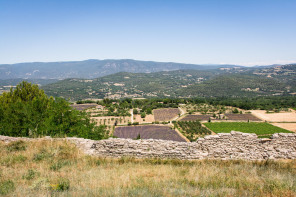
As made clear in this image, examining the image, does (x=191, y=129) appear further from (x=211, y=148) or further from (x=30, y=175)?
(x=30, y=175)

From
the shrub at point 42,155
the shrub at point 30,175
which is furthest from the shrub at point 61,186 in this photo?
the shrub at point 42,155

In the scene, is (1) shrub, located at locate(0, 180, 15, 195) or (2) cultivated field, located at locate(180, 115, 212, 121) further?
(2) cultivated field, located at locate(180, 115, 212, 121)

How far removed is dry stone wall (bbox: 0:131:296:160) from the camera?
10.6m

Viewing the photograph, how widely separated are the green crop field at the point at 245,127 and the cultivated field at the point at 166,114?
701 inches

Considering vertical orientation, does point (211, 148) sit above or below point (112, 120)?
above

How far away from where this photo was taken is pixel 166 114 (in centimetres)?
9081

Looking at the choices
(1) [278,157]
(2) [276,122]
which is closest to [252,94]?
(2) [276,122]

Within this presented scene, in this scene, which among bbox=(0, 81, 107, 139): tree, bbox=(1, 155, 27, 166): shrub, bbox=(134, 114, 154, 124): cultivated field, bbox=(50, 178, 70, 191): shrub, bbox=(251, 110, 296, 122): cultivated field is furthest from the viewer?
bbox=(134, 114, 154, 124): cultivated field

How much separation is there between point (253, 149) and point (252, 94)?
185 meters

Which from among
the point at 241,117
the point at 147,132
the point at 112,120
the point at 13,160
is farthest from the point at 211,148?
the point at 241,117

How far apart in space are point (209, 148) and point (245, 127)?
223 feet

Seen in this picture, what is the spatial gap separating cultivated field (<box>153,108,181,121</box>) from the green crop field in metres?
17.8

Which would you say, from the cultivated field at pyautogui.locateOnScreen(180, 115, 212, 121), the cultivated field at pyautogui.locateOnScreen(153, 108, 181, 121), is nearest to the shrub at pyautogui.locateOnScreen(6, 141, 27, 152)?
the cultivated field at pyautogui.locateOnScreen(153, 108, 181, 121)

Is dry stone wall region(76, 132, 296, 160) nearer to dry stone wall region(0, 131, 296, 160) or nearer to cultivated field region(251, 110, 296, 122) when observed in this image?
dry stone wall region(0, 131, 296, 160)
